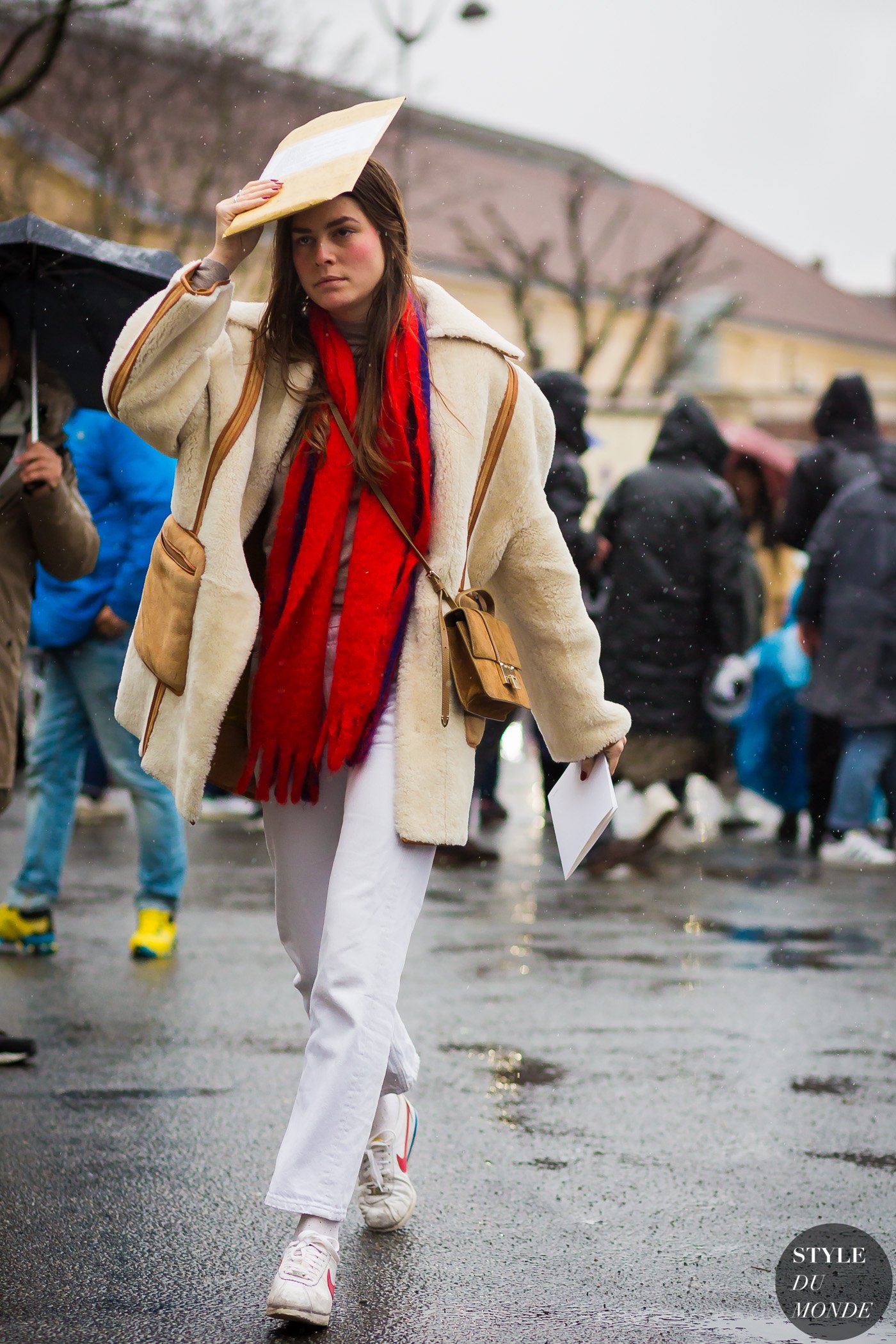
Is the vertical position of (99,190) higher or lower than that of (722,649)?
higher

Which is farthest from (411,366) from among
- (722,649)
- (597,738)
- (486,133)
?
(486,133)

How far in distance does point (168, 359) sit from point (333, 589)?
1.65 ft

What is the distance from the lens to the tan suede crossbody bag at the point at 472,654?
3.39 m

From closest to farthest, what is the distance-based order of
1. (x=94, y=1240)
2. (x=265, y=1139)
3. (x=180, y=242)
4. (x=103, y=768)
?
(x=94, y=1240) → (x=265, y=1139) → (x=103, y=768) → (x=180, y=242)

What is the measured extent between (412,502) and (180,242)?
2396 centimetres

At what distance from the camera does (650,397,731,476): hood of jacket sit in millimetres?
9188

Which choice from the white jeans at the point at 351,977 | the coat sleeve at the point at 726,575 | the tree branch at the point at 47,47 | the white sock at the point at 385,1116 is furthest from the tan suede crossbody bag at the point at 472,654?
the tree branch at the point at 47,47

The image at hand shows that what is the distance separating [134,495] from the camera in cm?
660

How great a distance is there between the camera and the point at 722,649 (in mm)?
9398

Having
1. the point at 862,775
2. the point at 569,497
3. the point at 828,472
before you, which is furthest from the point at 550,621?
the point at 828,472

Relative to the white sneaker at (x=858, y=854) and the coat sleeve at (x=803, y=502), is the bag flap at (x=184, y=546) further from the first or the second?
the coat sleeve at (x=803, y=502)

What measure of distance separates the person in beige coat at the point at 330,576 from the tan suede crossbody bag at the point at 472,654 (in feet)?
0.07

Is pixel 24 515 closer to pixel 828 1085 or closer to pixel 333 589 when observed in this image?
pixel 333 589

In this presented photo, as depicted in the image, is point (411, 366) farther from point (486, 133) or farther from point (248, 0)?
point (486, 133)
